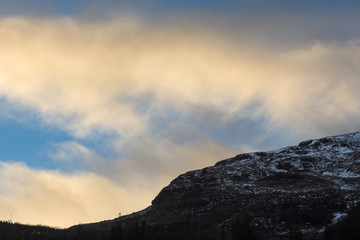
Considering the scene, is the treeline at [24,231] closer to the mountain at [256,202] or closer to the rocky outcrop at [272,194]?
the mountain at [256,202]

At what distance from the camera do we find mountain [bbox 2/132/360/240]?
122m

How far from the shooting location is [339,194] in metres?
141

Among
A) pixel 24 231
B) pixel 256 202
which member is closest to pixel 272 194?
pixel 256 202

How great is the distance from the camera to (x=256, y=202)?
472 feet

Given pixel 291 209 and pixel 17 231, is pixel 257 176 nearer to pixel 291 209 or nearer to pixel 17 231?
pixel 291 209

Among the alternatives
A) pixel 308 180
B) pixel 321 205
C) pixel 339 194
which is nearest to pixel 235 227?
pixel 321 205

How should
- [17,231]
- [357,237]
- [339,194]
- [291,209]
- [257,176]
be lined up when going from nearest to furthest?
[357,237] < [291,209] < [339,194] < [17,231] < [257,176]

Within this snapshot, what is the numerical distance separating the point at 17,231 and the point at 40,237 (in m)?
15.8

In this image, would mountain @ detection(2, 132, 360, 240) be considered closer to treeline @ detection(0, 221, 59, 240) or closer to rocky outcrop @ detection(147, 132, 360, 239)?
rocky outcrop @ detection(147, 132, 360, 239)

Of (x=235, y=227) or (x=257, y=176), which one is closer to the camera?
(x=235, y=227)

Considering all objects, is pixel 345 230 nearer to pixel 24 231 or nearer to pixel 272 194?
pixel 272 194

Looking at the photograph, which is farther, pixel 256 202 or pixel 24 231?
pixel 24 231

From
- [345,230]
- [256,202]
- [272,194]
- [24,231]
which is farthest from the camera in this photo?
[24,231]

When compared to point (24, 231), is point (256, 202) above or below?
above
